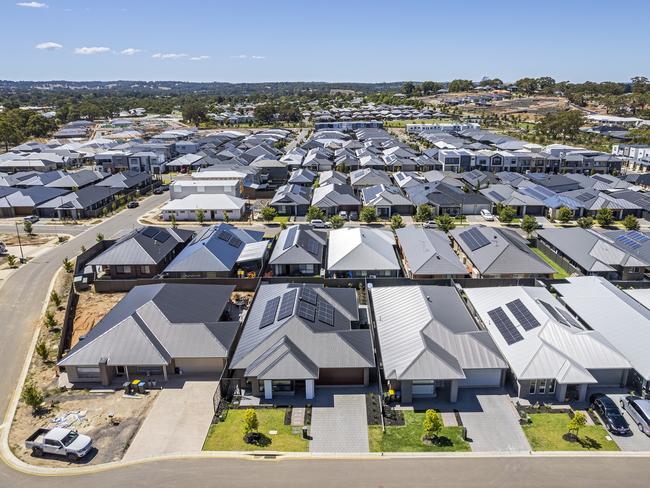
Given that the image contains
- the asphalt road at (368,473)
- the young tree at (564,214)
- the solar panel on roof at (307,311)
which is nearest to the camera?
the asphalt road at (368,473)

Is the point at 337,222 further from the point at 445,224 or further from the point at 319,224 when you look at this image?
the point at 445,224

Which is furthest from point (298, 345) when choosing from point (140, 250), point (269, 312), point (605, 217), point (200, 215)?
point (605, 217)

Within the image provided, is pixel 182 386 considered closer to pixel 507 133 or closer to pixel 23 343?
pixel 23 343

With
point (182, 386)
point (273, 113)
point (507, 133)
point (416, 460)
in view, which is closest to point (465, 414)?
point (416, 460)

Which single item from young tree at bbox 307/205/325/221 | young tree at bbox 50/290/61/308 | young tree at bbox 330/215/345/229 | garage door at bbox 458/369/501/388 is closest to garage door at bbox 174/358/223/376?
garage door at bbox 458/369/501/388

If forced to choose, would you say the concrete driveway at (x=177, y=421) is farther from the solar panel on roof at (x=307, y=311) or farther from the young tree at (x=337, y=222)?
the young tree at (x=337, y=222)

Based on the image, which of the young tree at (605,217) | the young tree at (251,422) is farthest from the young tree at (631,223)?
the young tree at (251,422)

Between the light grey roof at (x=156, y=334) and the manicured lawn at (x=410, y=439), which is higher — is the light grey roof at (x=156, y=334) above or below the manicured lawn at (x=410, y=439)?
above
